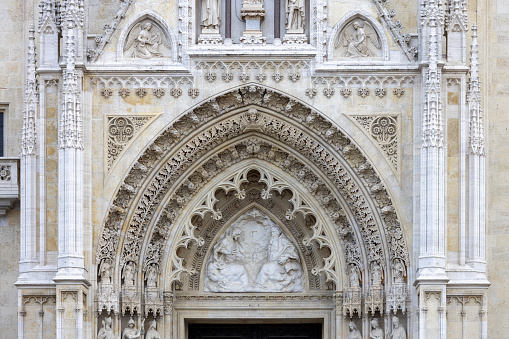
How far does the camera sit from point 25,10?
2353cm

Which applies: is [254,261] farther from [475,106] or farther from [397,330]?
[475,106]

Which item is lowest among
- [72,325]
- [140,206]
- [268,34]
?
[72,325]

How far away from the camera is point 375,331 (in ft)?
72.1

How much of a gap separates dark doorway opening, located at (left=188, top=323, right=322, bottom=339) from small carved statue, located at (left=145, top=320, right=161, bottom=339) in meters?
1.06

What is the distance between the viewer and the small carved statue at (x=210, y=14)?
22.2m

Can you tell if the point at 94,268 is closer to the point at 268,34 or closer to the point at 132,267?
the point at 132,267

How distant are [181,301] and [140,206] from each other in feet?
5.76

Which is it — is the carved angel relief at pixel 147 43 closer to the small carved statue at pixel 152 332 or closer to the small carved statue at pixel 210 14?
the small carved statue at pixel 210 14

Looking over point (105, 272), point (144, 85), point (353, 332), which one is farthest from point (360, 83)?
point (105, 272)

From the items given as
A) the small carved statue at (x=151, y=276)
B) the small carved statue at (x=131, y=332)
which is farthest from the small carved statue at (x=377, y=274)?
the small carved statue at (x=131, y=332)

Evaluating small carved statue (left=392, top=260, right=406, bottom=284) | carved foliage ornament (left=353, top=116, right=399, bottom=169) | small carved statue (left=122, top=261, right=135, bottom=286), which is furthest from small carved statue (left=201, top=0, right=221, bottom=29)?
small carved statue (left=392, top=260, right=406, bottom=284)

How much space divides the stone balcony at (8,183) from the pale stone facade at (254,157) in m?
0.04

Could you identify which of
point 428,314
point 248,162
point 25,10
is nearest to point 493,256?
point 428,314

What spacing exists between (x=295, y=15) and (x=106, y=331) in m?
5.33
